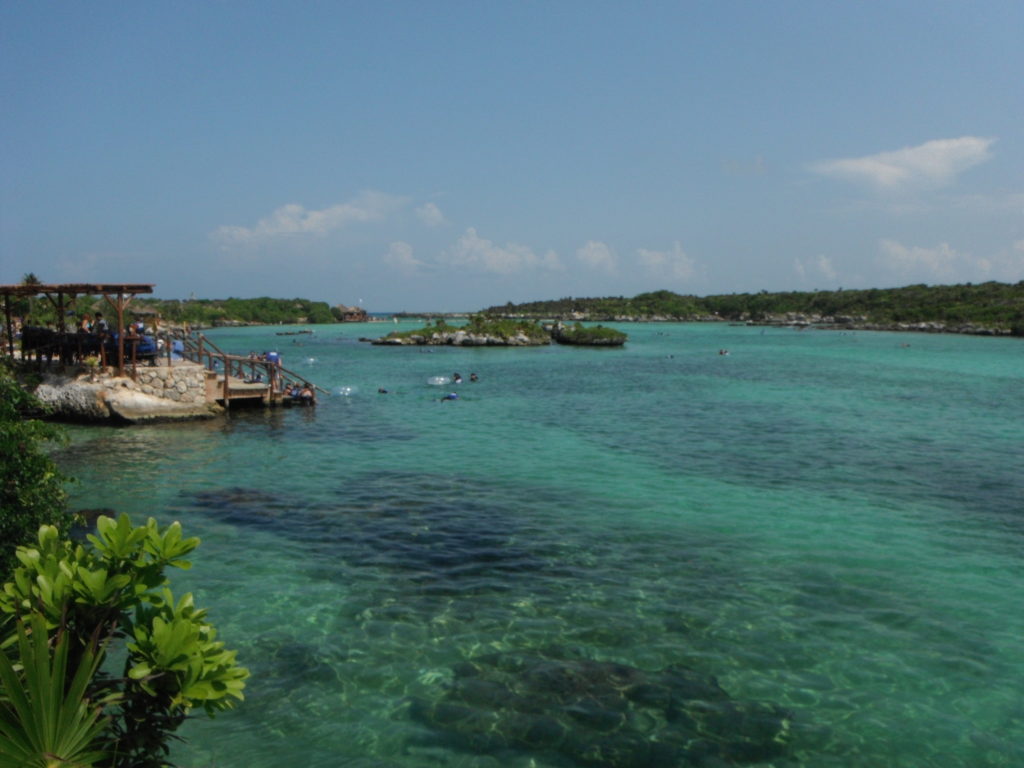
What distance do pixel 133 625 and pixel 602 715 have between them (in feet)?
19.7

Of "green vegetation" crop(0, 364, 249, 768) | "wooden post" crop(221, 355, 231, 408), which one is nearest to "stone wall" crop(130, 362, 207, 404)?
"wooden post" crop(221, 355, 231, 408)

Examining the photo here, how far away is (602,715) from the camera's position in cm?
871

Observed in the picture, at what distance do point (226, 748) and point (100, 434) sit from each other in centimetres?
2407

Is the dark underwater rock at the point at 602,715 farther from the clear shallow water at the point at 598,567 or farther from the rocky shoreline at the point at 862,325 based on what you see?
the rocky shoreline at the point at 862,325

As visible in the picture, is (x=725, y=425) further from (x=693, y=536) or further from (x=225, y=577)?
(x=225, y=577)

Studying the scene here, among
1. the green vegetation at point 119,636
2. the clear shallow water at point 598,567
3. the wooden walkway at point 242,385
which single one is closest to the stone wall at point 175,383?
the wooden walkway at point 242,385

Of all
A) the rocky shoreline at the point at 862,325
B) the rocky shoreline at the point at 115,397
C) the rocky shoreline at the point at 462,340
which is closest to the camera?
the rocky shoreline at the point at 115,397

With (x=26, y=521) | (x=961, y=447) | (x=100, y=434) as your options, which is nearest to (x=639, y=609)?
(x=26, y=521)

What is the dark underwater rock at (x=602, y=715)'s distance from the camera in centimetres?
805

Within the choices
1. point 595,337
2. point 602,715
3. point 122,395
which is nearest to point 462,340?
point 595,337

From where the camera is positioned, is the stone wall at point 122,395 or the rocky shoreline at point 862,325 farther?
the rocky shoreline at point 862,325

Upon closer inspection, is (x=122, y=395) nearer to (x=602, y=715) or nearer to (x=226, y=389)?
(x=226, y=389)

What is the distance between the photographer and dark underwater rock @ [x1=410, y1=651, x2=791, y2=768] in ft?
26.4

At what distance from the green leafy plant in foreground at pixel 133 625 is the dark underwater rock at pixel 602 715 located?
175 inches
